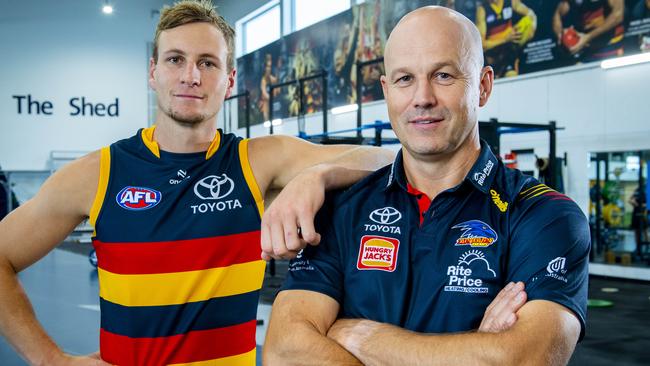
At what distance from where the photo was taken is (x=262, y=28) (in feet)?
51.2

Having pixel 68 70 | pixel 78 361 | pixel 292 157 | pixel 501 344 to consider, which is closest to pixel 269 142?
pixel 292 157

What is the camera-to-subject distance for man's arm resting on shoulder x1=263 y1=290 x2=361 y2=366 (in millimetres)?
1342

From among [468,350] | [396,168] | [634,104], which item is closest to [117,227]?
[396,168]

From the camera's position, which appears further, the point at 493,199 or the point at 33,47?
the point at 33,47

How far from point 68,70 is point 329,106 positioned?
882 centimetres

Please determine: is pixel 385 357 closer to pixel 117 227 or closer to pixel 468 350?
pixel 468 350

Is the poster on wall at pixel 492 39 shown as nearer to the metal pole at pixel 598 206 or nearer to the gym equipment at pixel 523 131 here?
the metal pole at pixel 598 206

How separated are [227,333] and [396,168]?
69cm

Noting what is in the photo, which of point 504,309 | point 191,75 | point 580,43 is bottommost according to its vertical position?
point 504,309

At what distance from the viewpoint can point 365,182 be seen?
155 centimetres

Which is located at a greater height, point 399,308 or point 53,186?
point 53,186

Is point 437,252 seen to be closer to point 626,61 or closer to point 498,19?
point 626,61

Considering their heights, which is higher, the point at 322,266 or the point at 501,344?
the point at 322,266

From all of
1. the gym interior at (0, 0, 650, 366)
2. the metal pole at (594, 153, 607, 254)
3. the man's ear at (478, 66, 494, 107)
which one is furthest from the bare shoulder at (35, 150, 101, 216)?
the metal pole at (594, 153, 607, 254)
